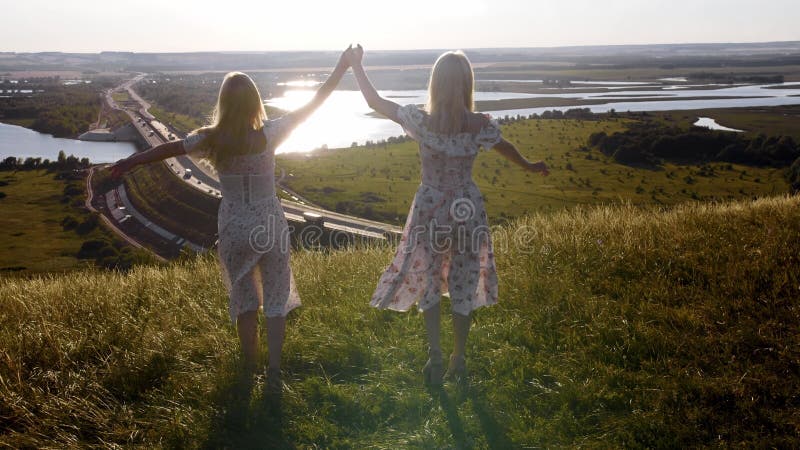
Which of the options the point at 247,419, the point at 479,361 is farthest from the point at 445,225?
the point at 247,419

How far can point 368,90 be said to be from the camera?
15.4 ft

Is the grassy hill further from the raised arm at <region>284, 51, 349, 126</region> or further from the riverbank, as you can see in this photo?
the riverbank

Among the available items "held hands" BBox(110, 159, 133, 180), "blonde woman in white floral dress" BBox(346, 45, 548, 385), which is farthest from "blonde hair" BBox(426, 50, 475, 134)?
"held hands" BBox(110, 159, 133, 180)

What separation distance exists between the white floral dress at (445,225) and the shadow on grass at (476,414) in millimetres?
637

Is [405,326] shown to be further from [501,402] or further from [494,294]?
[501,402]

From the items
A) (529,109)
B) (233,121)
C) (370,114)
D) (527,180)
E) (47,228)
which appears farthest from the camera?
(370,114)

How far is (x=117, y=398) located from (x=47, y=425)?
51cm

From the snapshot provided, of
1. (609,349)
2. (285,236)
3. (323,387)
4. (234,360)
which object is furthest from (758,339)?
(234,360)

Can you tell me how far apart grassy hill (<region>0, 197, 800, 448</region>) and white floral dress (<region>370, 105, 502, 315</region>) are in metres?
0.69

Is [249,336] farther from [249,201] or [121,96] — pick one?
[121,96]

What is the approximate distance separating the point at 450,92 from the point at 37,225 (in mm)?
76280

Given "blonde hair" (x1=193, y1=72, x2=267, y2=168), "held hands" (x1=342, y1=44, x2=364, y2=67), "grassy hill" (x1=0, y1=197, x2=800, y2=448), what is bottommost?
"grassy hill" (x1=0, y1=197, x2=800, y2=448)

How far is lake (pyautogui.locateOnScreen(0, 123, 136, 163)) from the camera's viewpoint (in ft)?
351

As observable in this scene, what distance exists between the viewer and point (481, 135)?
437cm
